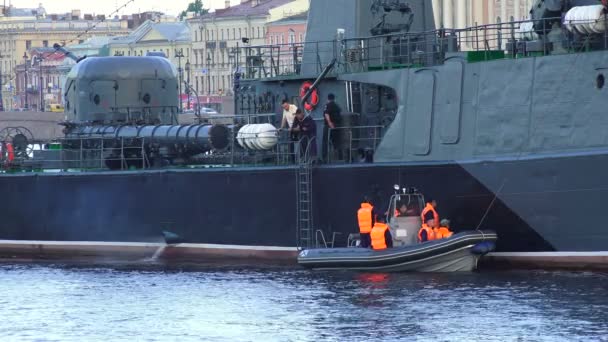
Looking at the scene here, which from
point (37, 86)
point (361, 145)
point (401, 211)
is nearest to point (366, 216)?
point (401, 211)

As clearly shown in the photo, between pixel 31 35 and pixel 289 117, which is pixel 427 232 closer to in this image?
pixel 289 117

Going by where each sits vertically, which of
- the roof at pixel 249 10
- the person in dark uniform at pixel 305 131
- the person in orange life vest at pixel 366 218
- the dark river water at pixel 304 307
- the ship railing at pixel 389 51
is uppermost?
the roof at pixel 249 10

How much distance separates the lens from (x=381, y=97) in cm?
3606

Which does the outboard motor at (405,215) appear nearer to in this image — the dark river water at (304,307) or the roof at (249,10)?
the dark river water at (304,307)

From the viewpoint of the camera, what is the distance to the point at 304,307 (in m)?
31.2

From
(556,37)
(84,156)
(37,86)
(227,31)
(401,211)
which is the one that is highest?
(227,31)

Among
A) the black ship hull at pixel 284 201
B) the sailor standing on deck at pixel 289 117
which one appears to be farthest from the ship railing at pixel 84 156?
the sailor standing on deck at pixel 289 117

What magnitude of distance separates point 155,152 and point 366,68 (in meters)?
5.87

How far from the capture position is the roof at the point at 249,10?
135 meters

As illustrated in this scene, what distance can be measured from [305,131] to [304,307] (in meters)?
5.60

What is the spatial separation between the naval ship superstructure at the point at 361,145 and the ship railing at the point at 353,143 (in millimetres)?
39

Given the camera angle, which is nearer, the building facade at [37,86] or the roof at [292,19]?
the roof at [292,19]

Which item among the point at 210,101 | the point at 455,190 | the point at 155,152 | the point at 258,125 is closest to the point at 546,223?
the point at 455,190

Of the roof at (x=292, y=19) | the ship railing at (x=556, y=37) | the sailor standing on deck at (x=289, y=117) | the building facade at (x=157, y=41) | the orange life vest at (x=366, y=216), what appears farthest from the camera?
the building facade at (x=157, y=41)
